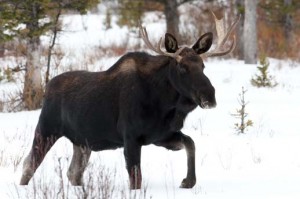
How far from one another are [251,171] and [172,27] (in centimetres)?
1537

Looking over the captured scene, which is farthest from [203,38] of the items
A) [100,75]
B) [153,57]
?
[100,75]

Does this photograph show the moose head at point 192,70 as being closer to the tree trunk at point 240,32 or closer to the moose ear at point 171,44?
the moose ear at point 171,44

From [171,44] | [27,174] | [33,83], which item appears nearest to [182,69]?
[171,44]

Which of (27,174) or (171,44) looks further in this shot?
(27,174)

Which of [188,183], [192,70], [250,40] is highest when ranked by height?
[250,40]

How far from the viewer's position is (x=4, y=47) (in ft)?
65.3

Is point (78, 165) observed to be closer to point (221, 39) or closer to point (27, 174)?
point (27, 174)

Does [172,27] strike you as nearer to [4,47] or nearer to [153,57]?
[4,47]

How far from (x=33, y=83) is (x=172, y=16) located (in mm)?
10099

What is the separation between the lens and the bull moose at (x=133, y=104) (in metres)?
6.35

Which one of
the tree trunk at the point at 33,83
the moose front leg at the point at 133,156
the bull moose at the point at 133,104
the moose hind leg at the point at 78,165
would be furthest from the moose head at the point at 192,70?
the tree trunk at the point at 33,83

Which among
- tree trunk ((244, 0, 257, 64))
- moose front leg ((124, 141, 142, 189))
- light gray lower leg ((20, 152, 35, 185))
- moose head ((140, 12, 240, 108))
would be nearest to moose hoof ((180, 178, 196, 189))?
moose front leg ((124, 141, 142, 189))

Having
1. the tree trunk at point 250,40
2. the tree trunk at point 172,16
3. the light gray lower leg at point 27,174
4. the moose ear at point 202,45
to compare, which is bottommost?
the light gray lower leg at point 27,174

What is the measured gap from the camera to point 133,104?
21.4 feet
